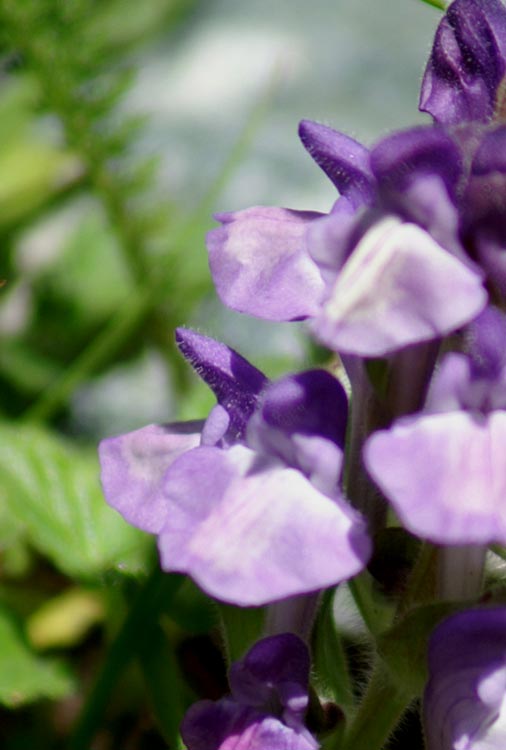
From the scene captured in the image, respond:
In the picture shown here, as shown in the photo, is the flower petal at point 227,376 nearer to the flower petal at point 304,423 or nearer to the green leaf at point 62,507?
the flower petal at point 304,423

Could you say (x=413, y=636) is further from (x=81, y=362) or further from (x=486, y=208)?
(x=81, y=362)

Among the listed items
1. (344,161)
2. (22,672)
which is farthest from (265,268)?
(22,672)

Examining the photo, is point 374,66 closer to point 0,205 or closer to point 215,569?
point 0,205

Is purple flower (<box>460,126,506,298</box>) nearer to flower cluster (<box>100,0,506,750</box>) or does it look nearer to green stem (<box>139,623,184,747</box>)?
flower cluster (<box>100,0,506,750</box>)

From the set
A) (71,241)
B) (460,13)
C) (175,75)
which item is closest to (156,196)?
(71,241)

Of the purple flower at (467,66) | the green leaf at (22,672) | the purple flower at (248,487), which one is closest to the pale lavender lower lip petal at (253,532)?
the purple flower at (248,487)

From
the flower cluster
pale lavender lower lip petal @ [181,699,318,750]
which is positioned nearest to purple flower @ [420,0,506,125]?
the flower cluster
